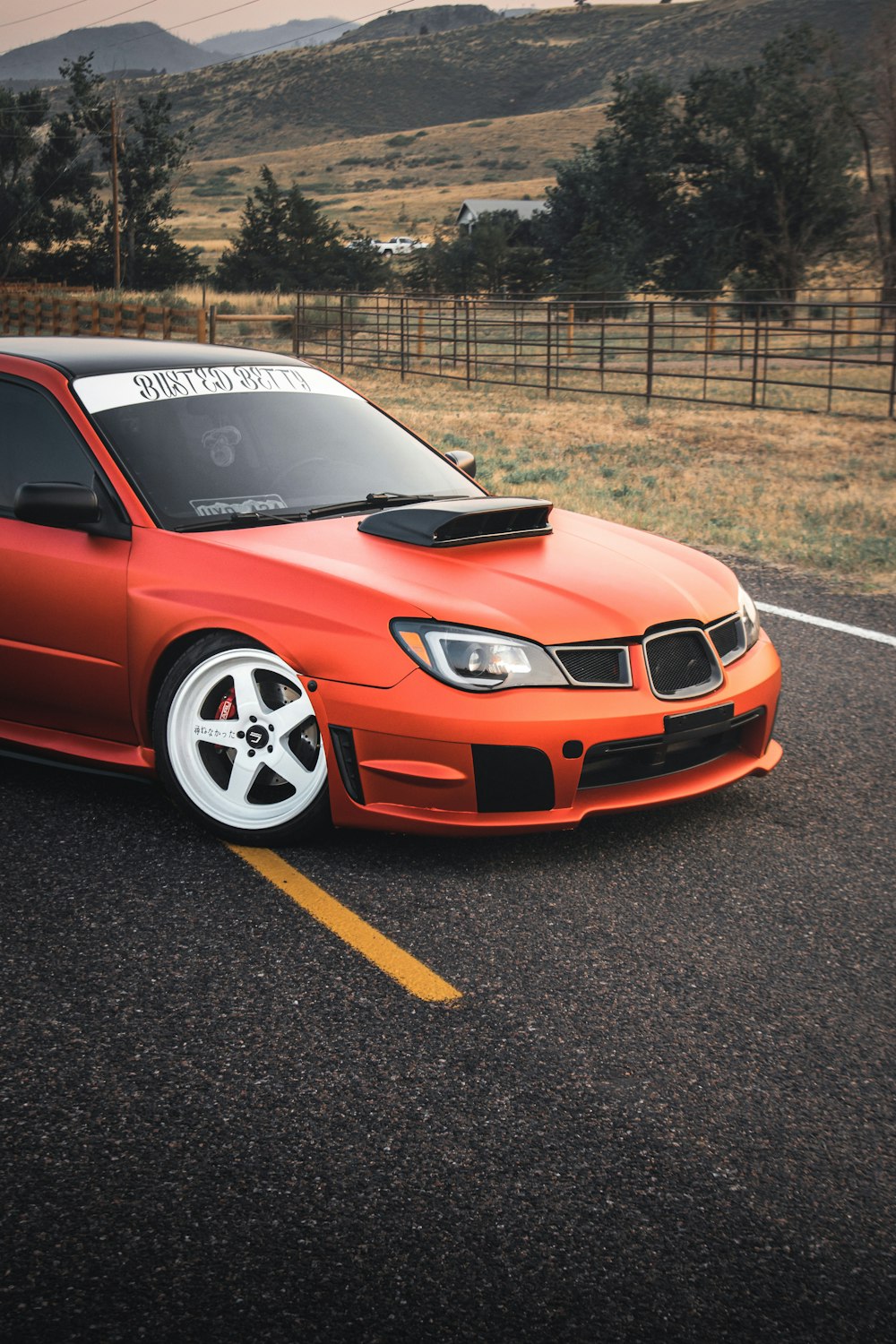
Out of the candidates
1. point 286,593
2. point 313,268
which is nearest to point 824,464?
point 286,593

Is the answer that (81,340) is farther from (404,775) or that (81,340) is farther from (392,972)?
(392,972)

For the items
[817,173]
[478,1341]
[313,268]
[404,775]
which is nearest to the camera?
[478,1341]

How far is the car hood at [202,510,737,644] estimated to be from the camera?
4.00 m

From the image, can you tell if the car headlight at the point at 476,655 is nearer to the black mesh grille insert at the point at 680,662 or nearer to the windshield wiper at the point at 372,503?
the black mesh grille insert at the point at 680,662

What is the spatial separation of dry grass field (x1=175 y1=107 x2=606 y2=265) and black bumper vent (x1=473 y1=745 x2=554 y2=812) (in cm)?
9844

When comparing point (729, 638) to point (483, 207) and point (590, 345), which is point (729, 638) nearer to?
point (590, 345)

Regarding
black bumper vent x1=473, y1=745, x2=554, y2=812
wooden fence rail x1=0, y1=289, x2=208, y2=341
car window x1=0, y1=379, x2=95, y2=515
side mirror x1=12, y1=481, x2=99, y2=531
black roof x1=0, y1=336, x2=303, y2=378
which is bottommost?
black bumper vent x1=473, y1=745, x2=554, y2=812

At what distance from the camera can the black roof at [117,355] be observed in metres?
4.88

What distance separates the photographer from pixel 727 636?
4516 mm

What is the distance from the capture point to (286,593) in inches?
161

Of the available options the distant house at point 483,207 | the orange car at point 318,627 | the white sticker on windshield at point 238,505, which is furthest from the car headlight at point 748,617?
the distant house at point 483,207

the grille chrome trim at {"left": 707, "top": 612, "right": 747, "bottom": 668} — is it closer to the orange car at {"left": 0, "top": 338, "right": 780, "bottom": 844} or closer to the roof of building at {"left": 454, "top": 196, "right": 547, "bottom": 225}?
the orange car at {"left": 0, "top": 338, "right": 780, "bottom": 844}

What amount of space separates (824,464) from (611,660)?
1112 centimetres

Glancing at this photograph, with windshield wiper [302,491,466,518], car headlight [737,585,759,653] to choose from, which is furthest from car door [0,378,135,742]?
car headlight [737,585,759,653]
